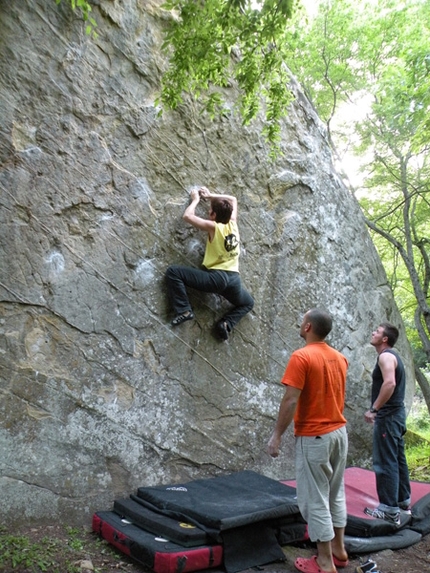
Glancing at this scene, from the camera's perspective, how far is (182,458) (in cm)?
471

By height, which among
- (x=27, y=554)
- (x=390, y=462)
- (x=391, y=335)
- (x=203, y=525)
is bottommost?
(x=27, y=554)

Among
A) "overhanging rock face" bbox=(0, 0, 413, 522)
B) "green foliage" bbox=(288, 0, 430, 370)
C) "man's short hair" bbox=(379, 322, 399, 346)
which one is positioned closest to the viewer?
"overhanging rock face" bbox=(0, 0, 413, 522)

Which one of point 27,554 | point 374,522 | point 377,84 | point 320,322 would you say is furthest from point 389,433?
point 377,84

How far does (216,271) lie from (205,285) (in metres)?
0.19

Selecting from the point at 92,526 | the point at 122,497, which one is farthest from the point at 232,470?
the point at 92,526

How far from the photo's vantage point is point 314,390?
3643mm

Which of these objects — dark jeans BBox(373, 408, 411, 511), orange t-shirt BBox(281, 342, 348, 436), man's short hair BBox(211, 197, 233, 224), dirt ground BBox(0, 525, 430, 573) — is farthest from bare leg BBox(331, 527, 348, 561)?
man's short hair BBox(211, 197, 233, 224)

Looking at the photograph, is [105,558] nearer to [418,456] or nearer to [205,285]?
[205,285]

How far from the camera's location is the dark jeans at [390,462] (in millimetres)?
4559

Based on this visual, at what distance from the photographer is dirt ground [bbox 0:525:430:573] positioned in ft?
11.2

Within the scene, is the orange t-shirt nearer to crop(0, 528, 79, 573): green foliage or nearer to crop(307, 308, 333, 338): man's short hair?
crop(307, 308, 333, 338): man's short hair

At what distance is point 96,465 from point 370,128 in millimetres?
9065

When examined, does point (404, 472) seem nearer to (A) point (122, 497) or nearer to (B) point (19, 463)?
(A) point (122, 497)

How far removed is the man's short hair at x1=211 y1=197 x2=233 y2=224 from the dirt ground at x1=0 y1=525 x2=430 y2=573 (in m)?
2.99
